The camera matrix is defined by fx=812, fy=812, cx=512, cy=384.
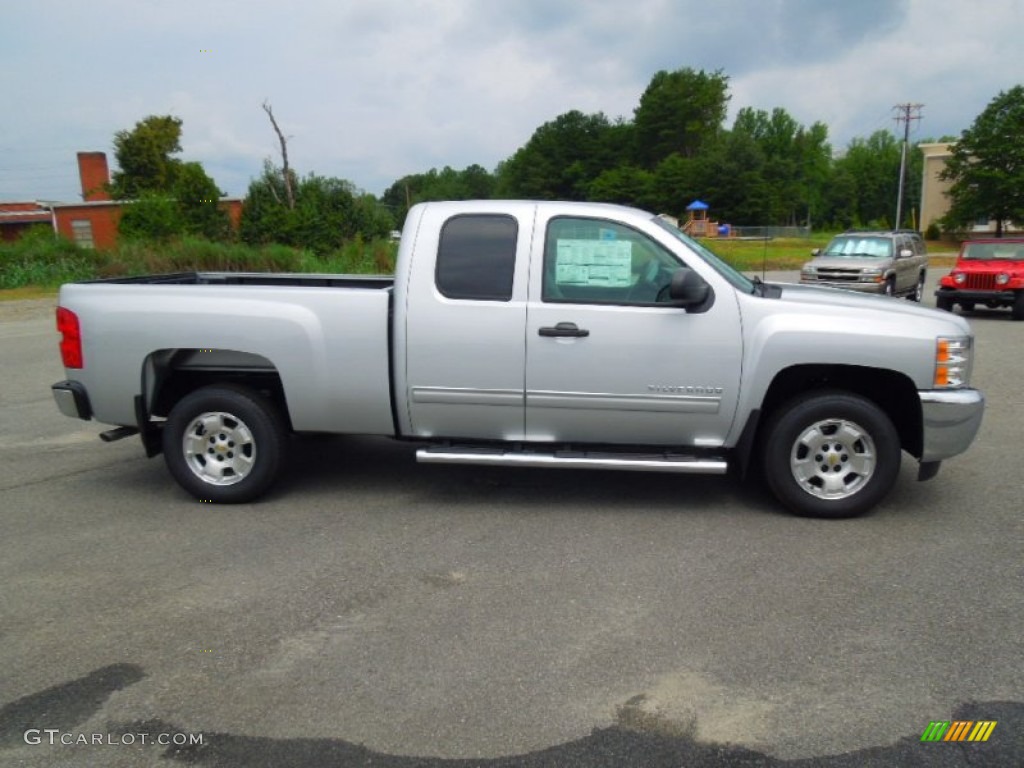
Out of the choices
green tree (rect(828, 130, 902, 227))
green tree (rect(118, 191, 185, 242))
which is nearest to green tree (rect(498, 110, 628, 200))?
green tree (rect(828, 130, 902, 227))

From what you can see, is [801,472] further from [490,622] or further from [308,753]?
[308,753]

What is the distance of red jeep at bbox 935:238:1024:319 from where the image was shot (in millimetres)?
16797

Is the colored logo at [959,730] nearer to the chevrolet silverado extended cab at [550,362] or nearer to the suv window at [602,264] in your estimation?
the chevrolet silverado extended cab at [550,362]

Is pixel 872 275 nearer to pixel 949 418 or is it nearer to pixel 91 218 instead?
pixel 949 418

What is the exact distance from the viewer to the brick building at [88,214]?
46.6 meters

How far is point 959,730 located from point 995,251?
17.7 m

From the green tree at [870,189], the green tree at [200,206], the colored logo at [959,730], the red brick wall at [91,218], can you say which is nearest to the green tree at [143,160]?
the red brick wall at [91,218]

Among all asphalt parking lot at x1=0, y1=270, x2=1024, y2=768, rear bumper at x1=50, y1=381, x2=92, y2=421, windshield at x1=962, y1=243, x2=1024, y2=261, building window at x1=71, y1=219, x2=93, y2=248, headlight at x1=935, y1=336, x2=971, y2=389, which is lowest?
asphalt parking lot at x1=0, y1=270, x2=1024, y2=768

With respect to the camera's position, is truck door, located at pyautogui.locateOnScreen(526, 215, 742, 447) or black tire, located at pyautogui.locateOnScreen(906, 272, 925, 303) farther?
black tire, located at pyautogui.locateOnScreen(906, 272, 925, 303)

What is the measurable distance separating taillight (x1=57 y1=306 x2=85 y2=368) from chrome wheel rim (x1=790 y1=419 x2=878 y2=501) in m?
4.61

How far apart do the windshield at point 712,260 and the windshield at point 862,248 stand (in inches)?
588

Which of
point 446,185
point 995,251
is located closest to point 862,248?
point 995,251

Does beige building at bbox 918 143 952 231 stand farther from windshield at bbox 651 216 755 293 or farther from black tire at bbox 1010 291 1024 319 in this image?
windshield at bbox 651 216 755 293

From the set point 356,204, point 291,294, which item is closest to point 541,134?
point 356,204
